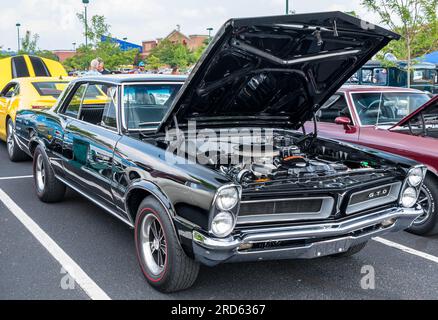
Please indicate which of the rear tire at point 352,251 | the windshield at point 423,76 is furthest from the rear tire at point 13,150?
the windshield at point 423,76

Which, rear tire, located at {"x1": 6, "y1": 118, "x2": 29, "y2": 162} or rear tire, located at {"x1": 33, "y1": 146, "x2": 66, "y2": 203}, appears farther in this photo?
rear tire, located at {"x1": 6, "y1": 118, "x2": 29, "y2": 162}

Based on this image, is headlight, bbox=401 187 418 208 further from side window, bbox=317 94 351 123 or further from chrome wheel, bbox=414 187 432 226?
side window, bbox=317 94 351 123

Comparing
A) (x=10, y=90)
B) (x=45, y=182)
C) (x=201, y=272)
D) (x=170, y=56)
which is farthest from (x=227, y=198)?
(x=170, y=56)

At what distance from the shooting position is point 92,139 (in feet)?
14.0

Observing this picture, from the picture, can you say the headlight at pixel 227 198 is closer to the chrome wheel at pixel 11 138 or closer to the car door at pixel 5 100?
the chrome wheel at pixel 11 138

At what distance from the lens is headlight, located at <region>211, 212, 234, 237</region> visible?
2.84 meters

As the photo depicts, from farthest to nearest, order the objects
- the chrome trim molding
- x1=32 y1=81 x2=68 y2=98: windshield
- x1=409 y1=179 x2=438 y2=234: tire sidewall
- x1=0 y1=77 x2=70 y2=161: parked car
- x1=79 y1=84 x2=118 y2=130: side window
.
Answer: x1=32 y1=81 x2=68 y2=98: windshield
x1=0 y1=77 x2=70 y2=161: parked car
x1=409 y1=179 x2=438 y2=234: tire sidewall
x1=79 y1=84 x2=118 y2=130: side window
the chrome trim molding

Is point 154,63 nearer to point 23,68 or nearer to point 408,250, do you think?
point 23,68

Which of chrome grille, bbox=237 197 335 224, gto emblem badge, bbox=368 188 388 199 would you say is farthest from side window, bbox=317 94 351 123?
chrome grille, bbox=237 197 335 224

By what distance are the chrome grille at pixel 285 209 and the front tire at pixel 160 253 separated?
485mm

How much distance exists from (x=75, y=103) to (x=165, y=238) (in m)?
2.55

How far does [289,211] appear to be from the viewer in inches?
Answer: 121
